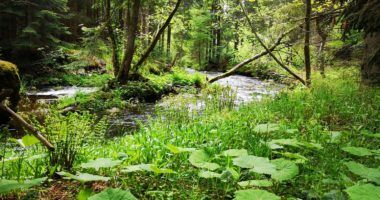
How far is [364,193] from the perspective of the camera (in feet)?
5.68

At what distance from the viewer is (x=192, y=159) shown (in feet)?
8.57

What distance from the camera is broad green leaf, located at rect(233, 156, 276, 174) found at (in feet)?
7.28

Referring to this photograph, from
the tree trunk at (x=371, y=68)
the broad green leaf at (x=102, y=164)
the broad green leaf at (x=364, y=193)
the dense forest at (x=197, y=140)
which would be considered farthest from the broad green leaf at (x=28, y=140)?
the tree trunk at (x=371, y=68)

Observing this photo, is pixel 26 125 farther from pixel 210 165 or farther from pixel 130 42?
pixel 130 42

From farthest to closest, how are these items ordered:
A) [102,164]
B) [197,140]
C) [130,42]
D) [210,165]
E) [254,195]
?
[130,42] → [197,140] → [210,165] → [102,164] → [254,195]

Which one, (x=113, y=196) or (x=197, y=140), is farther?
(x=197, y=140)

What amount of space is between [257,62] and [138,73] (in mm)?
5370

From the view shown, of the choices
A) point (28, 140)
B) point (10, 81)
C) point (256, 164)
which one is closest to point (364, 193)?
point (256, 164)

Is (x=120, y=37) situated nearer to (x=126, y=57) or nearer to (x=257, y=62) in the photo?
(x=126, y=57)

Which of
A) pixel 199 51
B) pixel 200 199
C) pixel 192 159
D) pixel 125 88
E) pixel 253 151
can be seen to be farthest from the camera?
pixel 199 51

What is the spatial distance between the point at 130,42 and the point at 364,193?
1208 centimetres

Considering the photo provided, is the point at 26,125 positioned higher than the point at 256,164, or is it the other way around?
the point at 26,125

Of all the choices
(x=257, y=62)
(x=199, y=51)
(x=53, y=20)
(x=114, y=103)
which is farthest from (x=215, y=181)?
(x=199, y=51)

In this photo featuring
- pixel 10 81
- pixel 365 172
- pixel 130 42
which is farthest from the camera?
pixel 130 42
